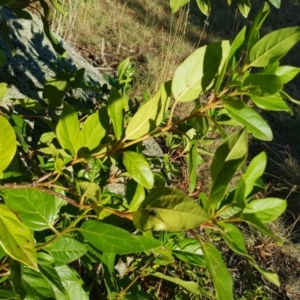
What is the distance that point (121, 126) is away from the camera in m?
0.74

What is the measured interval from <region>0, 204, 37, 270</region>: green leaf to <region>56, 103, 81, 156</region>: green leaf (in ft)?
0.57

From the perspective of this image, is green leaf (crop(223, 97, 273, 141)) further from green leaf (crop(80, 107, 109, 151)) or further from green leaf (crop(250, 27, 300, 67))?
green leaf (crop(80, 107, 109, 151))

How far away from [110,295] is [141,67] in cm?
378

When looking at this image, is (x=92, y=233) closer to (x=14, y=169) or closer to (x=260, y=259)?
(x=14, y=169)

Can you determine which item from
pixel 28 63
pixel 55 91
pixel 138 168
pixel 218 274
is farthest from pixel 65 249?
pixel 28 63

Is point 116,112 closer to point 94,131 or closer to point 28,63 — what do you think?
point 94,131

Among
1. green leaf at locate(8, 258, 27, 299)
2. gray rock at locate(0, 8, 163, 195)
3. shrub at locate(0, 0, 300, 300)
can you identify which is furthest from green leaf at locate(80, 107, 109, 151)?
gray rock at locate(0, 8, 163, 195)

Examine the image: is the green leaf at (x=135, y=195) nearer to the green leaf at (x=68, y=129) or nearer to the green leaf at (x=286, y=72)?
the green leaf at (x=68, y=129)

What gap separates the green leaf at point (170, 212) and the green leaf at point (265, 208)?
0.42 ft

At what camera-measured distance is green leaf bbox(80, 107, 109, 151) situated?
2.47ft

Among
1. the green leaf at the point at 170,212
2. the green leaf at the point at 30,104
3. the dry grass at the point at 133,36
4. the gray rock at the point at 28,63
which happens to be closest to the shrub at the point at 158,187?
the green leaf at the point at 170,212

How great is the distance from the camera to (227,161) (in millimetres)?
540

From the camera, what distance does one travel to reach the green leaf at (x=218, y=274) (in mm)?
540

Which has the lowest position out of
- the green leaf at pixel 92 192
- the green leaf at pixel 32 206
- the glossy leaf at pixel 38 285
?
the glossy leaf at pixel 38 285
